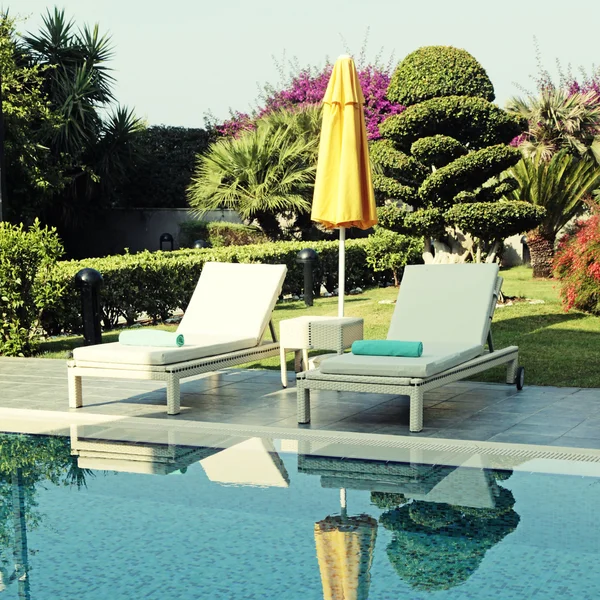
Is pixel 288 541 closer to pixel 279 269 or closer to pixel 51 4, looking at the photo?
pixel 279 269

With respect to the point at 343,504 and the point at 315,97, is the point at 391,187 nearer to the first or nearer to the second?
the point at 343,504

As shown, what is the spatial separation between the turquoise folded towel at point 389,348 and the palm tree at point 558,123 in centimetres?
1536

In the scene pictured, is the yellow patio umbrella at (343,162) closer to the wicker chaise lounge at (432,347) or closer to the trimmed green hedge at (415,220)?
the wicker chaise lounge at (432,347)

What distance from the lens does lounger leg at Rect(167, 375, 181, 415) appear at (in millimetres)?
7066

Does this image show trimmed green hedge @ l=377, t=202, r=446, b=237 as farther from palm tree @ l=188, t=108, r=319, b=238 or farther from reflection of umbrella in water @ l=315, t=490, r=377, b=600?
reflection of umbrella in water @ l=315, t=490, r=377, b=600

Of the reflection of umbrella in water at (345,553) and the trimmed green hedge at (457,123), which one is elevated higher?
the trimmed green hedge at (457,123)

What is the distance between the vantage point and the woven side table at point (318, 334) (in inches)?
313

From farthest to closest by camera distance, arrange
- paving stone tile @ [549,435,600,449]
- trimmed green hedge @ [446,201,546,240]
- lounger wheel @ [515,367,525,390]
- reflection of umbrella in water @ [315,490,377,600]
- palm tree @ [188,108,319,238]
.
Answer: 1. palm tree @ [188,108,319,238]
2. trimmed green hedge @ [446,201,546,240]
3. lounger wheel @ [515,367,525,390]
4. paving stone tile @ [549,435,600,449]
5. reflection of umbrella in water @ [315,490,377,600]

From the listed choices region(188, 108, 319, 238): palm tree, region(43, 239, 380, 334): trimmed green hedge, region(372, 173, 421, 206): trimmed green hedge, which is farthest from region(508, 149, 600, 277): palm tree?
region(188, 108, 319, 238): palm tree

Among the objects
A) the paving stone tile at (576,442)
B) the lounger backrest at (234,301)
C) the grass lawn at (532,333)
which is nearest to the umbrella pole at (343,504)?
the paving stone tile at (576,442)

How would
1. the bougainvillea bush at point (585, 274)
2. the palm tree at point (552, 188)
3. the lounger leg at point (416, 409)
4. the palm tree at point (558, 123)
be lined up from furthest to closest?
the palm tree at point (558, 123) → the palm tree at point (552, 188) → the bougainvillea bush at point (585, 274) → the lounger leg at point (416, 409)

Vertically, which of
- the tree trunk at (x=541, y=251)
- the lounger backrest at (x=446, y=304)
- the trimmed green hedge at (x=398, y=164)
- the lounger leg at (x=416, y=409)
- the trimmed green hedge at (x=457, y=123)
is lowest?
the lounger leg at (x=416, y=409)

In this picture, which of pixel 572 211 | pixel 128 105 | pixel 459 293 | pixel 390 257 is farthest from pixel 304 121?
pixel 459 293

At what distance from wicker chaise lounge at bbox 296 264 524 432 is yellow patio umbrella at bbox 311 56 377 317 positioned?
2.90 feet
